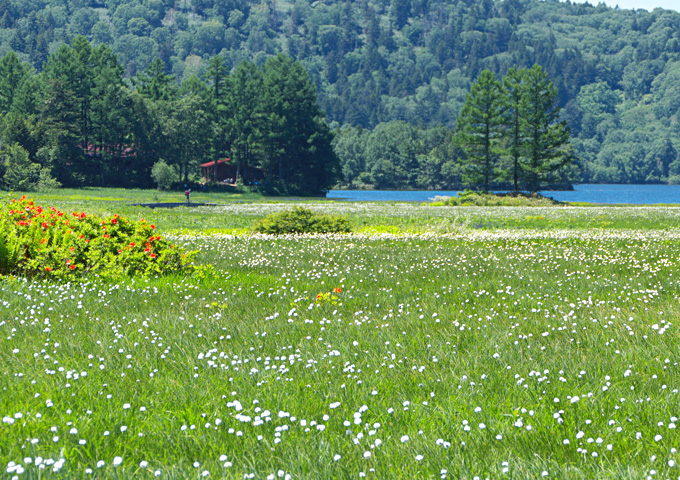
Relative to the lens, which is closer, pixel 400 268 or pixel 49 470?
pixel 49 470

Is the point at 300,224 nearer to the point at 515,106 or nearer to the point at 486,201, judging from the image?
the point at 486,201

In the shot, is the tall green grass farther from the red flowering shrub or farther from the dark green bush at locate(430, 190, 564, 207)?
the dark green bush at locate(430, 190, 564, 207)

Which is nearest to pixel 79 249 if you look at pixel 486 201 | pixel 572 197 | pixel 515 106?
pixel 486 201

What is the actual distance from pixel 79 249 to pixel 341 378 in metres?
8.01

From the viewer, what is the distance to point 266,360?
6.02 m

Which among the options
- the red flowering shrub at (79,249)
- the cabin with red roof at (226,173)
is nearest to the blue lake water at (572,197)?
the cabin with red roof at (226,173)

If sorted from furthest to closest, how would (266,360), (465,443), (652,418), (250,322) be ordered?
(250,322) → (266,360) → (652,418) → (465,443)

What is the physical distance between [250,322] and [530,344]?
3.48 meters

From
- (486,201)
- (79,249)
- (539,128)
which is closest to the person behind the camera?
(79,249)

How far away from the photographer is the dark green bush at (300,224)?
944 inches

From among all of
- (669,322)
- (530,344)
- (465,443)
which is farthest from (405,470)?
(669,322)

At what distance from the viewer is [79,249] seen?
1188cm

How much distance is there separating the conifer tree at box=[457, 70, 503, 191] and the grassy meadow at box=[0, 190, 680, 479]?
66.0 meters

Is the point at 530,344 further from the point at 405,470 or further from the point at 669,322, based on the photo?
the point at 405,470
